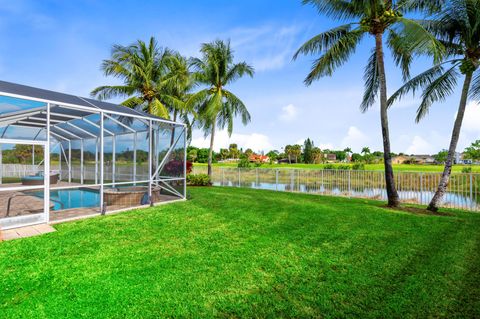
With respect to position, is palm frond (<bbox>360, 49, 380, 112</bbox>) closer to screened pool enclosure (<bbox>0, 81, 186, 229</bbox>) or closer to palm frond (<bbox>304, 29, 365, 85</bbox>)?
palm frond (<bbox>304, 29, 365, 85</bbox>)

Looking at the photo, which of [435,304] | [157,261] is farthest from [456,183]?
[157,261]

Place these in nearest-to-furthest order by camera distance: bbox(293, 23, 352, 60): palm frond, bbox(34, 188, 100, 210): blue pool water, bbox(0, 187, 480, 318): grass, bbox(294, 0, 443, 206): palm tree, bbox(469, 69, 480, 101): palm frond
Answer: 1. bbox(0, 187, 480, 318): grass
2. bbox(294, 0, 443, 206): palm tree
3. bbox(34, 188, 100, 210): blue pool water
4. bbox(469, 69, 480, 101): palm frond
5. bbox(293, 23, 352, 60): palm frond

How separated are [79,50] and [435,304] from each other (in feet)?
48.4

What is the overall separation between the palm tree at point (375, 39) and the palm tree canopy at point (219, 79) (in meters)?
6.24

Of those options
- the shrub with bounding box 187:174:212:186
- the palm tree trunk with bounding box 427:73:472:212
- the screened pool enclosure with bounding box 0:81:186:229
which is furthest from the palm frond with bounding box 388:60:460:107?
the shrub with bounding box 187:174:212:186

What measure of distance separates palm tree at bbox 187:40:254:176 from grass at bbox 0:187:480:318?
1013 cm

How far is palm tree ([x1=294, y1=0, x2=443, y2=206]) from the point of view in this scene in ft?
23.7

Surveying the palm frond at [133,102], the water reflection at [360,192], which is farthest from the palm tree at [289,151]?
the palm frond at [133,102]

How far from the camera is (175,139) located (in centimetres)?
964

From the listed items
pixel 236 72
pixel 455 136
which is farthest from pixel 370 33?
pixel 236 72

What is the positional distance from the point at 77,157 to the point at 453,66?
1567cm

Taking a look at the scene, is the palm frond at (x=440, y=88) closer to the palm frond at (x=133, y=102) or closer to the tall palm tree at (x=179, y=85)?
the tall palm tree at (x=179, y=85)

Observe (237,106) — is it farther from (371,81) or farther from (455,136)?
(455,136)

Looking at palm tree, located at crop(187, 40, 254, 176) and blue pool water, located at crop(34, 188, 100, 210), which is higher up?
palm tree, located at crop(187, 40, 254, 176)
